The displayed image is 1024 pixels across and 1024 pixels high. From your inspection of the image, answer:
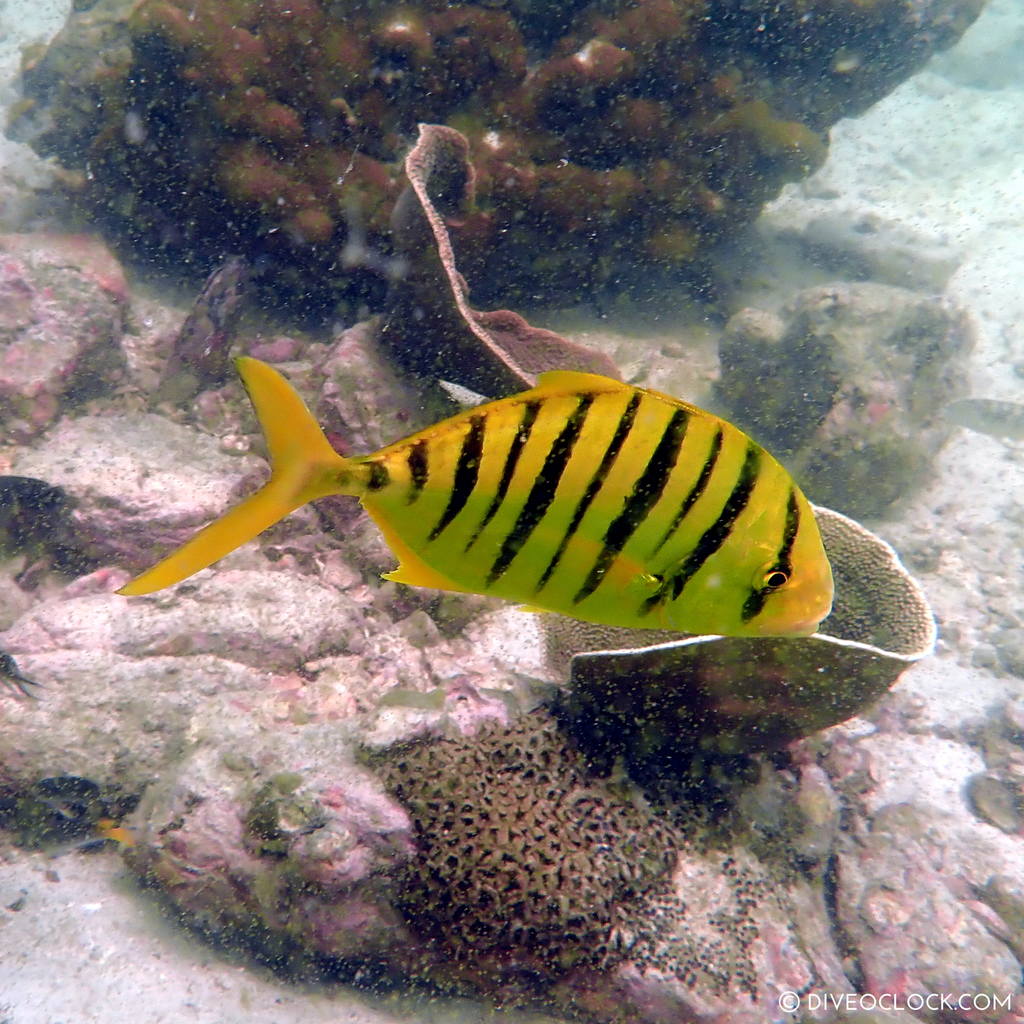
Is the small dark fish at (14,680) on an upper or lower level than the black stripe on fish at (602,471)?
lower

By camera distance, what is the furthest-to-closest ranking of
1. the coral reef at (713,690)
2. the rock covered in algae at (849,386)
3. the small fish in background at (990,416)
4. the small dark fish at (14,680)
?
the small fish in background at (990,416), the rock covered in algae at (849,386), the small dark fish at (14,680), the coral reef at (713,690)

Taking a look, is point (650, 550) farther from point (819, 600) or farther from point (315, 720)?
point (315, 720)

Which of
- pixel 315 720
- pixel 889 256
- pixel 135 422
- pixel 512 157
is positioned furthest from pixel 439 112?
pixel 889 256

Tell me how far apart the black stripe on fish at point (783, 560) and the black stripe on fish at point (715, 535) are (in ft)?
0.36

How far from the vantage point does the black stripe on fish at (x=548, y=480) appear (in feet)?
4.16

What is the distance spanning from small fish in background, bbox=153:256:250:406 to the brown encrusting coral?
2.14 ft

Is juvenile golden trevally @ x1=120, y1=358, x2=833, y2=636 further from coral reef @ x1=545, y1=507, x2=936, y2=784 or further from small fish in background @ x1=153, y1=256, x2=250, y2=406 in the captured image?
small fish in background @ x1=153, y1=256, x2=250, y2=406

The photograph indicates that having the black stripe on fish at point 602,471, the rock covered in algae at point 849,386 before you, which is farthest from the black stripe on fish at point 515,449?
the rock covered in algae at point 849,386

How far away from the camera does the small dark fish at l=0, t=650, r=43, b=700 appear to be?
353cm

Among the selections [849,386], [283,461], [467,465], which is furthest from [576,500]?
[849,386]

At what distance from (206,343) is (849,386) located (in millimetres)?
Result: 6028

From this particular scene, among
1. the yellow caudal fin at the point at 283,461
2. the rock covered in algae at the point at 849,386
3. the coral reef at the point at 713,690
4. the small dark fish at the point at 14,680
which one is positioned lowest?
the small dark fish at the point at 14,680

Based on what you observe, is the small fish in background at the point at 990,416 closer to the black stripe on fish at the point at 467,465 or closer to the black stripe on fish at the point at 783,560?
the black stripe on fish at the point at 783,560

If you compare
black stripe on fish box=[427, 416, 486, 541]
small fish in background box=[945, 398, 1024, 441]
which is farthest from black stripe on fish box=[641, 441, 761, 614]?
small fish in background box=[945, 398, 1024, 441]
